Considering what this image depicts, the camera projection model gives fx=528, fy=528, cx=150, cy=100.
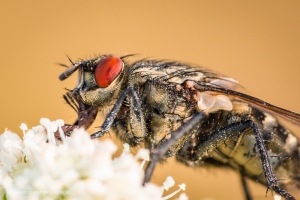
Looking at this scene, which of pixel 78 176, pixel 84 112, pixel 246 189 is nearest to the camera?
pixel 78 176

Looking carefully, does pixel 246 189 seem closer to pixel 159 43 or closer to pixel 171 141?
pixel 171 141

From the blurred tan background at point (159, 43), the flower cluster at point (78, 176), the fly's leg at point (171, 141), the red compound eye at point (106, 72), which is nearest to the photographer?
the flower cluster at point (78, 176)

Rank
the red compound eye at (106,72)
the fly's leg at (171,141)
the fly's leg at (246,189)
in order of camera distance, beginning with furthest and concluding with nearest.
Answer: the fly's leg at (246,189) → the red compound eye at (106,72) → the fly's leg at (171,141)

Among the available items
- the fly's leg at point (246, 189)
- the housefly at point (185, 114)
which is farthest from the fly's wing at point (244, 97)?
the fly's leg at point (246, 189)

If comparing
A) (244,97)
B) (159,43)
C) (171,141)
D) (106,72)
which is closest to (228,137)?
(244,97)

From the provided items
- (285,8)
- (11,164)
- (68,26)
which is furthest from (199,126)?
(285,8)

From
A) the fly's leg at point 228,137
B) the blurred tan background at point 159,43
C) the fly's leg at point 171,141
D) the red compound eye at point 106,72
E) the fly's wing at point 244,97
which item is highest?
the red compound eye at point 106,72

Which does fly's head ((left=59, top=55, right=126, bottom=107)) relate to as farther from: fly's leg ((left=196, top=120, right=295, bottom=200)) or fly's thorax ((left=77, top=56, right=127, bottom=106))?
fly's leg ((left=196, top=120, right=295, bottom=200))

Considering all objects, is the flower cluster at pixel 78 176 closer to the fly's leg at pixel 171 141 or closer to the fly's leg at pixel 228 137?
the fly's leg at pixel 171 141
